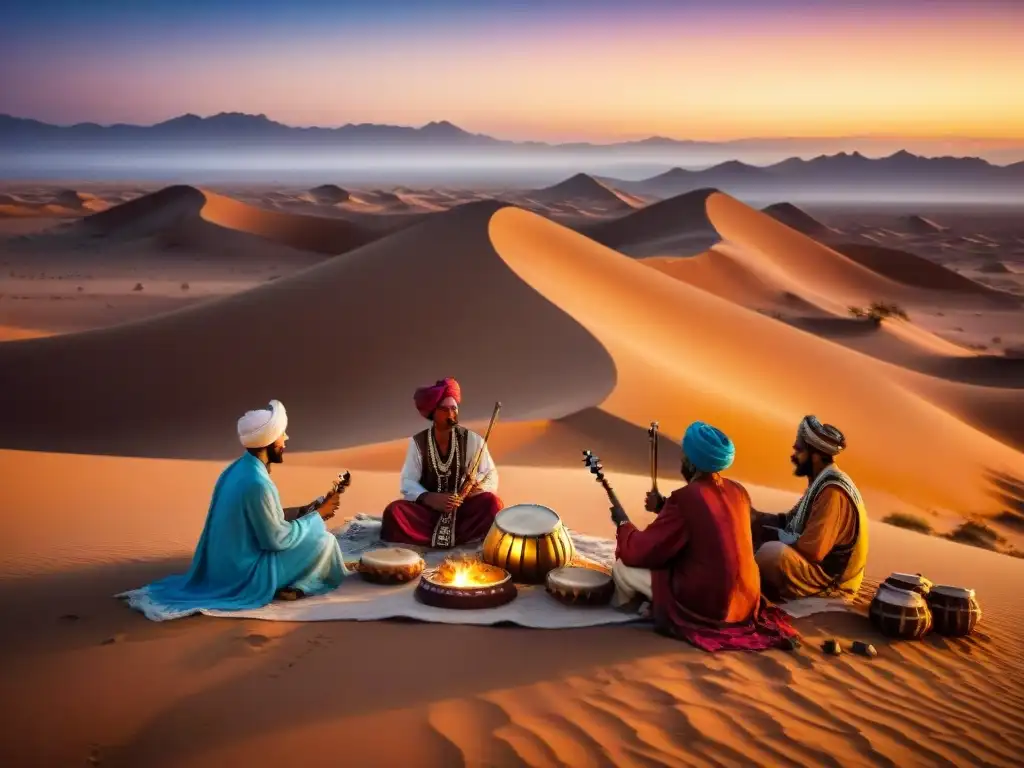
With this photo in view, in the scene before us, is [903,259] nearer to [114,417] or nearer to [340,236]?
[340,236]

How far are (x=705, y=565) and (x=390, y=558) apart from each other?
7.51 ft

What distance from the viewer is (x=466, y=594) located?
6.51 meters

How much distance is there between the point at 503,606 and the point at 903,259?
59.7 m

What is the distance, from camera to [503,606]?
6598 millimetres

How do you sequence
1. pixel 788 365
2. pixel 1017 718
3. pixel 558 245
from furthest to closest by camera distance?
pixel 558 245 < pixel 788 365 < pixel 1017 718

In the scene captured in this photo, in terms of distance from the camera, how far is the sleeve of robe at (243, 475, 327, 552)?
6.39 metres

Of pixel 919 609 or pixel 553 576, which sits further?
pixel 553 576

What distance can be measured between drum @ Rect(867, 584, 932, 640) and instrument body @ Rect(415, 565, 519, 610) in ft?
7.86

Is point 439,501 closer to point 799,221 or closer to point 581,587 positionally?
point 581,587

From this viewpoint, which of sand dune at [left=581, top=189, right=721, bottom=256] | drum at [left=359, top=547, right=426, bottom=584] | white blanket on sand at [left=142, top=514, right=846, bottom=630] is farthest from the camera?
sand dune at [left=581, top=189, right=721, bottom=256]

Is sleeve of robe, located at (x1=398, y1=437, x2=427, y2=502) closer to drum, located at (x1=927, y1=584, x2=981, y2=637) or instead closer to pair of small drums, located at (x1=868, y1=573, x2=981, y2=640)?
pair of small drums, located at (x1=868, y1=573, x2=981, y2=640)

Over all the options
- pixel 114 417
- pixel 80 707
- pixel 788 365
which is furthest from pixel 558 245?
pixel 80 707

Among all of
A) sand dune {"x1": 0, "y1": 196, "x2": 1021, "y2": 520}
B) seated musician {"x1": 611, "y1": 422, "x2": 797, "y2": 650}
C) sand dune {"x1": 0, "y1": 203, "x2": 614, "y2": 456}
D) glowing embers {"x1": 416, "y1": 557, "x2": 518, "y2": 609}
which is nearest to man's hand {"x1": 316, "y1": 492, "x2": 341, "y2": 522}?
glowing embers {"x1": 416, "y1": 557, "x2": 518, "y2": 609}

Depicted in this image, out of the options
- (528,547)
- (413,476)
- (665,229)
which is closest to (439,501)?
(413,476)
